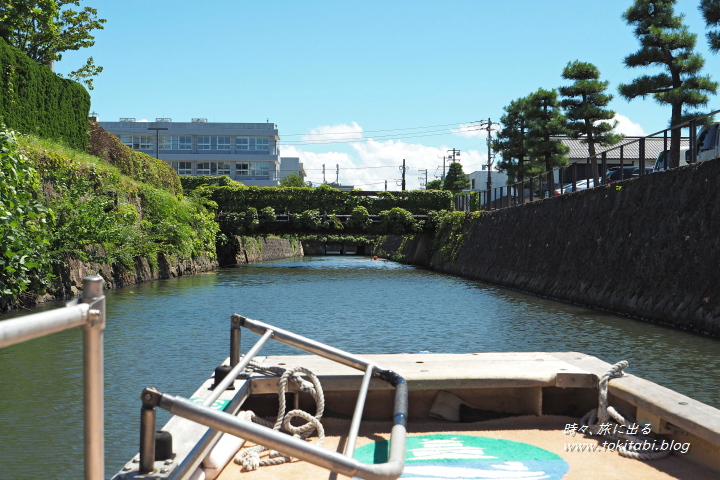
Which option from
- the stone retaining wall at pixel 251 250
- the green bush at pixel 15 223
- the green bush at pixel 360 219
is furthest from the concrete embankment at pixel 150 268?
the green bush at pixel 360 219

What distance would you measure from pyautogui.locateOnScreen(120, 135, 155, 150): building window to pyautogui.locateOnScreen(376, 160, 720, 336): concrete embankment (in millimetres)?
74322

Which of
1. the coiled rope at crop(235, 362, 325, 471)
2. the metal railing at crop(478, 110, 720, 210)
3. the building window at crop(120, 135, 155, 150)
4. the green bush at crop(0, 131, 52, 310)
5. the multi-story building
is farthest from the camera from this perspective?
the building window at crop(120, 135, 155, 150)

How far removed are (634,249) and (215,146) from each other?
81.3 meters

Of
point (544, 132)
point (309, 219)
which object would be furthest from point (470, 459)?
point (544, 132)

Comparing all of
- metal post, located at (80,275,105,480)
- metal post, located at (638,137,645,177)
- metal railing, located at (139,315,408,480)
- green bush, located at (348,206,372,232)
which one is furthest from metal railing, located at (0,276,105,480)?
green bush, located at (348,206,372,232)

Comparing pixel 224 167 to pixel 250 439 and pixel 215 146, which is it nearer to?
pixel 215 146

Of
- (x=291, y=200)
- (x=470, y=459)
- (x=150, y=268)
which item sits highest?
(x=291, y=200)

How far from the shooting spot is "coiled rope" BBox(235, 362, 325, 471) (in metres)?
3.77

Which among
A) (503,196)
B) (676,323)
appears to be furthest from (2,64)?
(503,196)

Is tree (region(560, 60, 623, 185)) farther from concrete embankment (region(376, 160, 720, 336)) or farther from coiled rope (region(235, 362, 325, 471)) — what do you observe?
coiled rope (region(235, 362, 325, 471))

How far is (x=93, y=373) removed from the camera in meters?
1.90

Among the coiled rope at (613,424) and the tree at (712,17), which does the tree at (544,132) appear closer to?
the tree at (712,17)

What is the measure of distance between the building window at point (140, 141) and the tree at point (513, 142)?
5415cm

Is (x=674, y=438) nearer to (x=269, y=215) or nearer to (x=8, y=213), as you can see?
(x=8, y=213)
